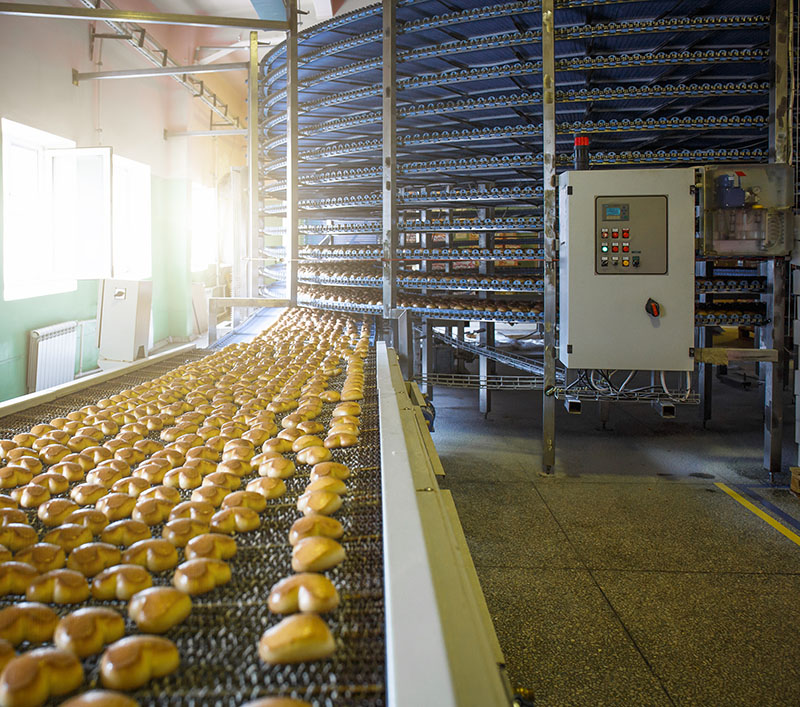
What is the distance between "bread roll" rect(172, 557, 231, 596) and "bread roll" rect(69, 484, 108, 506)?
399mm

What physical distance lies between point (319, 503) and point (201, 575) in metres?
0.29

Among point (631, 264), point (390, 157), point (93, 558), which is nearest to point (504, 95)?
point (390, 157)

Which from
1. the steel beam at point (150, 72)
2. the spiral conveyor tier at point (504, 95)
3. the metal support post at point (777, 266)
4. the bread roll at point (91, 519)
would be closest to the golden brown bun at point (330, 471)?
the bread roll at point (91, 519)

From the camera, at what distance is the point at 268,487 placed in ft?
4.15

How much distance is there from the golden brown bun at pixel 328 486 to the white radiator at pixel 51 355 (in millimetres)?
6156

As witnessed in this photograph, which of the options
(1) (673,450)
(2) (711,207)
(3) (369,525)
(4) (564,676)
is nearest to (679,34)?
(2) (711,207)

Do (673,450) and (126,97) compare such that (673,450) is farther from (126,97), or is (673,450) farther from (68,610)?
(126,97)

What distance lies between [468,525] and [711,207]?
2.43 metres

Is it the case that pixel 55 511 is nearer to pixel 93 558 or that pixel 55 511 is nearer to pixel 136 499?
pixel 136 499

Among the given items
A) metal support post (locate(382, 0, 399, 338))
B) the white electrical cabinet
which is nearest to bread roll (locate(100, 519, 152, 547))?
the white electrical cabinet

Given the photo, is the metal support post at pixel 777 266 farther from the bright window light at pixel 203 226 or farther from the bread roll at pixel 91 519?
the bright window light at pixel 203 226

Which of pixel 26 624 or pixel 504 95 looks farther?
pixel 504 95

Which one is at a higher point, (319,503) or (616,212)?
(616,212)

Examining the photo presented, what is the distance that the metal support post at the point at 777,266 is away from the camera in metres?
3.76
